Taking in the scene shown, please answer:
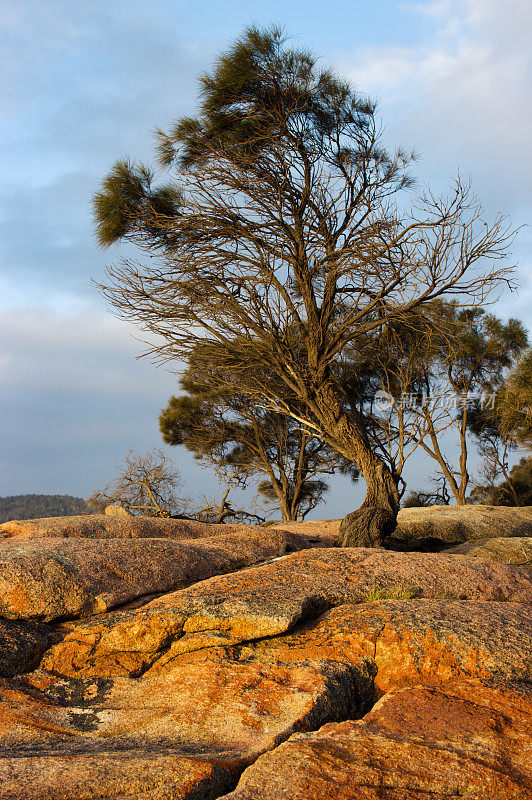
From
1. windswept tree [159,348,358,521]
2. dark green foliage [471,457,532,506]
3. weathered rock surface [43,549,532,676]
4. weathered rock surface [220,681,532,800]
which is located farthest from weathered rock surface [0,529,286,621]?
dark green foliage [471,457,532,506]

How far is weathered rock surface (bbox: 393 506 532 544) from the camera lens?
1181cm

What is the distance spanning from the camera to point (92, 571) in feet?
17.6

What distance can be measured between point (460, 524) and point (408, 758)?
10423mm

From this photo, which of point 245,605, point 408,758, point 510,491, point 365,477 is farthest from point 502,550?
point 510,491

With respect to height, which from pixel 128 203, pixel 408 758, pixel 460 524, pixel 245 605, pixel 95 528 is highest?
pixel 128 203

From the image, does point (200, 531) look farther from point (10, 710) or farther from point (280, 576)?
point (10, 710)

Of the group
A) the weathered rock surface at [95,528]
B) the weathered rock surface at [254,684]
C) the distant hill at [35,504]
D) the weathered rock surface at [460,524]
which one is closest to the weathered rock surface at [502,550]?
the weathered rock surface at [460,524]

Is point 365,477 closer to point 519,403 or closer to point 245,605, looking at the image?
point 245,605

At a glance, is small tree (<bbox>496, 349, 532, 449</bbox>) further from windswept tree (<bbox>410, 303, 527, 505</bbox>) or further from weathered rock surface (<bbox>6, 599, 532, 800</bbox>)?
weathered rock surface (<bbox>6, 599, 532, 800</bbox>)

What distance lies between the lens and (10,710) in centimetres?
337

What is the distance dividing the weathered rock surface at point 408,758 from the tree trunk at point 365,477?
560 centimetres

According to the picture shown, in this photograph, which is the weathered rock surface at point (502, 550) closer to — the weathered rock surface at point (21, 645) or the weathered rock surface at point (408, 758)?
the weathered rock surface at point (408, 758)

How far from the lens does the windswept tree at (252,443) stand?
18.2 meters

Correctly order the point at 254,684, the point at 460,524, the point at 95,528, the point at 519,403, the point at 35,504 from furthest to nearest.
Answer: the point at 35,504 < the point at 519,403 < the point at 460,524 < the point at 95,528 < the point at 254,684
